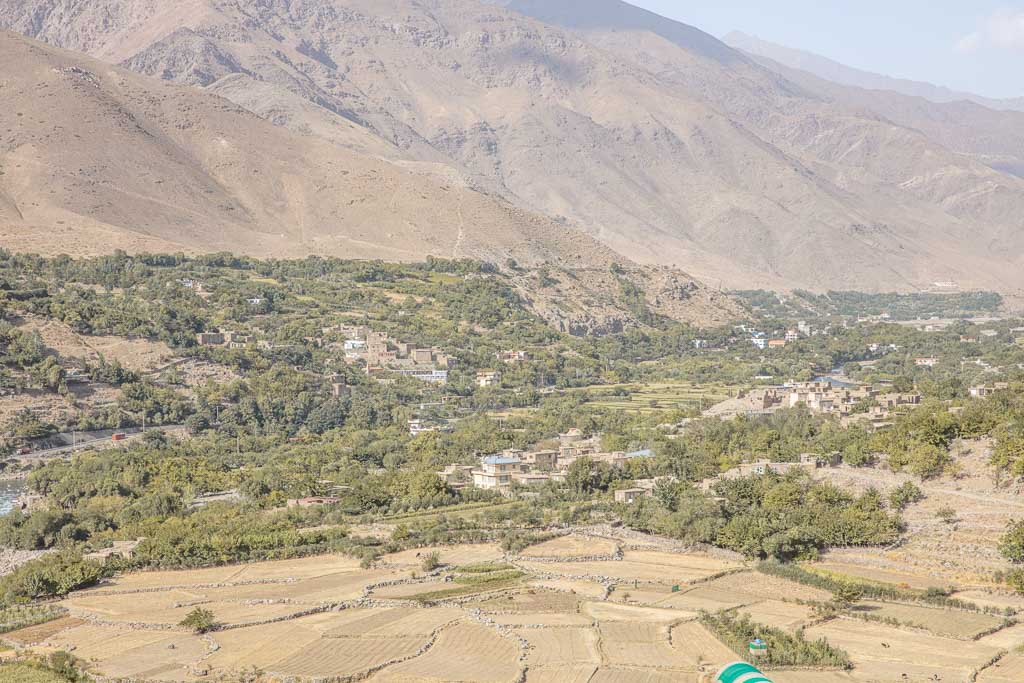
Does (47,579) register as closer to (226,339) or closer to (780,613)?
(780,613)

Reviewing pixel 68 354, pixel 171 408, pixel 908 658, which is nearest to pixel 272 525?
pixel 908 658

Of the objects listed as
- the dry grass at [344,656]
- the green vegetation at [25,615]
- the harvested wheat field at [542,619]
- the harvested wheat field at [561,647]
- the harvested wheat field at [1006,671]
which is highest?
the harvested wheat field at [1006,671]

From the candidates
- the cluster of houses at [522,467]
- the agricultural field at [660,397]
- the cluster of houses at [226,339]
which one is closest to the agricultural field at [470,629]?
the cluster of houses at [522,467]

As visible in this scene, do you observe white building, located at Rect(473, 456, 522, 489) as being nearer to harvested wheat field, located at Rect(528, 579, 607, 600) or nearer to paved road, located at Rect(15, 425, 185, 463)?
harvested wheat field, located at Rect(528, 579, 607, 600)

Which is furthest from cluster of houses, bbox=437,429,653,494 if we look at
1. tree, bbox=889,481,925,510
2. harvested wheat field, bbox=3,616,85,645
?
harvested wheat field, bbox=3,616,85,645

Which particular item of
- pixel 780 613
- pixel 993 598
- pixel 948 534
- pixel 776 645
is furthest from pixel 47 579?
pixel 948 534

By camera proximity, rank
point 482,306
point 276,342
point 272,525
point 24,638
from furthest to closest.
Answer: point 482,306, point 276,342, point 272,525, point 24,638

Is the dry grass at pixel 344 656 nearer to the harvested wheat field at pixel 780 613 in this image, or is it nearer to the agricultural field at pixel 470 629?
the agricultural field at pixel 470 629

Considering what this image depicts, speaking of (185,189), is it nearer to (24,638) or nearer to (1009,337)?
(1009,337)
